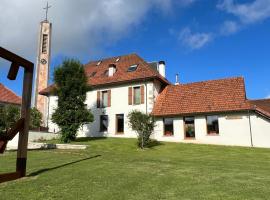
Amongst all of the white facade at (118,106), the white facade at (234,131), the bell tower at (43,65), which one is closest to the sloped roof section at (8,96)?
the bell tower at (43,65)

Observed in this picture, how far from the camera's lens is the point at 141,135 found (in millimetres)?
21438

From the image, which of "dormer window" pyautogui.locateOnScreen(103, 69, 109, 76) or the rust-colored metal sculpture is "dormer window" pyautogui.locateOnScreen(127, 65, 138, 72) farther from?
the rust-colored metal sculpture

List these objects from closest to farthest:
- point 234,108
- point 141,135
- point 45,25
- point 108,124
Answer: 1. point 141,135
2. point 234,108
3. point 108,124
4. point 45,25

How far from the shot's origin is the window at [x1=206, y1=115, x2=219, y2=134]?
25250 millimetres

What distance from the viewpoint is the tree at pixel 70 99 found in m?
24.9

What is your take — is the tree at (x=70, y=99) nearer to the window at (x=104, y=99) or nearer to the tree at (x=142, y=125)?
the window at (x=104, y=99)

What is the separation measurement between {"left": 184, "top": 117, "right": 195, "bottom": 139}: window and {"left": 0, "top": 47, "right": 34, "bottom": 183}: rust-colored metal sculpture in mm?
18562

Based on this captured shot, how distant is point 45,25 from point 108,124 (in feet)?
67.7

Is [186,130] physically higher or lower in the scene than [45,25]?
lower

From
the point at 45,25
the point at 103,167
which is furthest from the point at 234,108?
the point at 45,25

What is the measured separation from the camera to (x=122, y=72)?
3139 cm

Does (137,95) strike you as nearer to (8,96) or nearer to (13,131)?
(13,131)

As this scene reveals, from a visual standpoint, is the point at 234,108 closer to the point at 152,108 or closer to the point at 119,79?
the point at 152,108

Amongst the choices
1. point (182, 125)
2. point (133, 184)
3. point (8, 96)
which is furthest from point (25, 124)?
point (8, 96)
